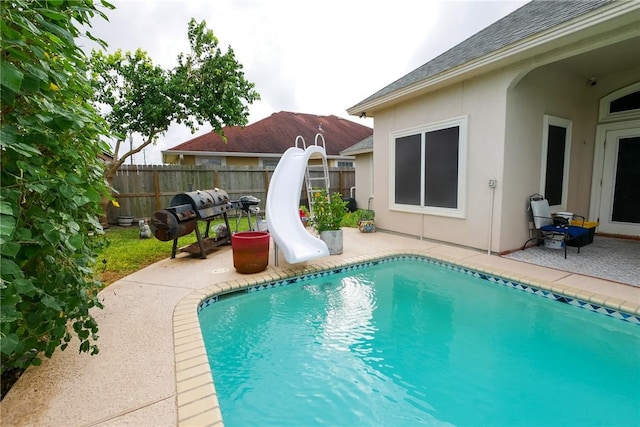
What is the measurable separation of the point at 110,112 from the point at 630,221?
44.0ft

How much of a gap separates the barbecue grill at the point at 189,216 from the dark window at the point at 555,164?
678 centimetres

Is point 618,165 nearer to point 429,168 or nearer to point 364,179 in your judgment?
point 429,168

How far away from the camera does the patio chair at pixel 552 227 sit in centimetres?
515

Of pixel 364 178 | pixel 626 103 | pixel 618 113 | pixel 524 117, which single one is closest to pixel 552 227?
pixel 524 117

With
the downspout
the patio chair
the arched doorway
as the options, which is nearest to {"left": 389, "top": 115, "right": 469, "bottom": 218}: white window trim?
the downspout

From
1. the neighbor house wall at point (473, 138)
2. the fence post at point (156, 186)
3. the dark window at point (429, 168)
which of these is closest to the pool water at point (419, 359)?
the neighbor house wall at point (473, 138)

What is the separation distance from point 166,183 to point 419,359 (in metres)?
9.84

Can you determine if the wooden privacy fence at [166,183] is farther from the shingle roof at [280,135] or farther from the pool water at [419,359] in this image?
the pool water at [419,359]

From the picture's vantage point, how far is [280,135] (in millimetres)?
16859

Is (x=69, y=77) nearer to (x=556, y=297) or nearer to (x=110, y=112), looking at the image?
(x=556, y=297)

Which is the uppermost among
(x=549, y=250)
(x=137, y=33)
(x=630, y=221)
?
(x=137, y=33)

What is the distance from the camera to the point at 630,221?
243 inches

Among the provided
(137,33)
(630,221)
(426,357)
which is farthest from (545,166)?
(137,33)

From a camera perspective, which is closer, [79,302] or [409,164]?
[79,302]
